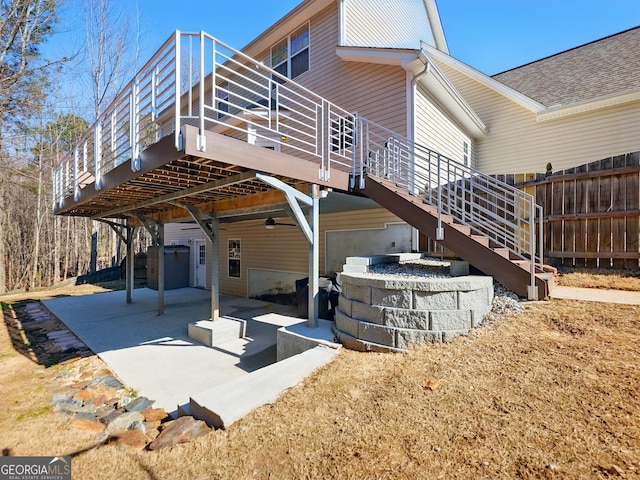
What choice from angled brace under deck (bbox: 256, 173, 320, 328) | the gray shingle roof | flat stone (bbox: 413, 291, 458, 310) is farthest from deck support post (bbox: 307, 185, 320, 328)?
the gray shingle roof

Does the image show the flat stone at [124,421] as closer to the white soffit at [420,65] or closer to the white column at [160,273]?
the white column at [160,273]

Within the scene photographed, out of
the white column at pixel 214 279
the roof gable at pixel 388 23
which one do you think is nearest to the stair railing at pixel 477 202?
the roof gable at pixel 388 23

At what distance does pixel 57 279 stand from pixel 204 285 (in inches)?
334

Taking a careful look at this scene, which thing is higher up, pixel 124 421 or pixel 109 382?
pixel 124 421

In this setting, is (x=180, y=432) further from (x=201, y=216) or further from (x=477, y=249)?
(x=201, y=216)

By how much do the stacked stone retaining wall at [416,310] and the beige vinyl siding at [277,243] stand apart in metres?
3.48

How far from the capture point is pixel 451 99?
26.6 ft

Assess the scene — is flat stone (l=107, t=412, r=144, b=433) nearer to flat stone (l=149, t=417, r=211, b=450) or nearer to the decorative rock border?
flat stone (l=149, t=417, r=211, b=450)

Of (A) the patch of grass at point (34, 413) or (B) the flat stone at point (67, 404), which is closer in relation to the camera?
(A) the patch of grass at point (34, 413)

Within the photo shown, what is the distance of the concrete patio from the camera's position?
4398mm

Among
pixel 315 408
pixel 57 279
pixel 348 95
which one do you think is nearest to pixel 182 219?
pixel 348 95

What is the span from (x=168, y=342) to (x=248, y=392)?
→ 3797 millimetres

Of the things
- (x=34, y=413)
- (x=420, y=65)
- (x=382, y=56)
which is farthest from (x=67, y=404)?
(x=382, y=56)

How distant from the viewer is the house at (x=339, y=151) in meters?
4.09
